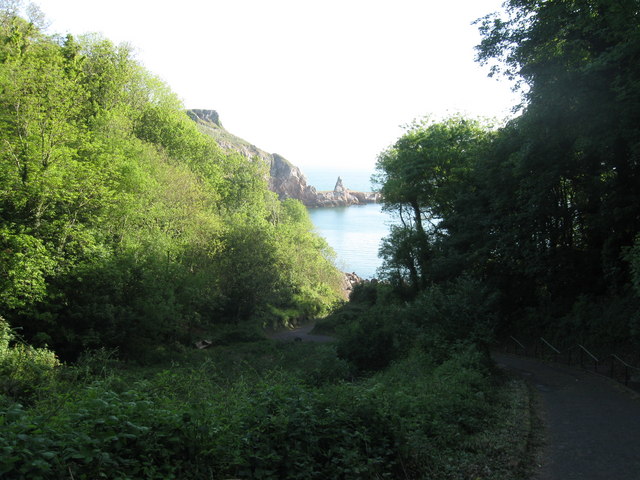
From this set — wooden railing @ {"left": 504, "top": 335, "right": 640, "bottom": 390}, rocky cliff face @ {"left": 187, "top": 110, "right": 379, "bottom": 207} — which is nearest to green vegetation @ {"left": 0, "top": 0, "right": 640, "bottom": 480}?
wooden railing @ {"left": 504, "top": 335, "right": 640, "bottom": 390}

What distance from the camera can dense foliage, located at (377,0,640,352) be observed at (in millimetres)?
16219

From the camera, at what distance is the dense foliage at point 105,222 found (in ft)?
62.8

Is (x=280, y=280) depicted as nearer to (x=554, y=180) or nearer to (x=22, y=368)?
(x=554, y=180)

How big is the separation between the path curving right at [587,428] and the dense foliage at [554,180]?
2628mm

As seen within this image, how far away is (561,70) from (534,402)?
12.3 meters

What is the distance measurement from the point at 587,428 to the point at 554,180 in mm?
13553

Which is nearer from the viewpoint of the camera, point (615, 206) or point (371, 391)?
point (371, 391)

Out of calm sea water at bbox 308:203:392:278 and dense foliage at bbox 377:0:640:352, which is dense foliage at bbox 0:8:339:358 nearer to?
dense foliage at bbox 377:0:640:352

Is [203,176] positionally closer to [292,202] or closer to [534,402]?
[292,202]

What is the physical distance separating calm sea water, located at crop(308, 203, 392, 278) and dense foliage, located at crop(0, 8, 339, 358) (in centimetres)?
2948

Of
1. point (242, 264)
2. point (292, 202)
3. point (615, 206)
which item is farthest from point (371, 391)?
point (292, 202)

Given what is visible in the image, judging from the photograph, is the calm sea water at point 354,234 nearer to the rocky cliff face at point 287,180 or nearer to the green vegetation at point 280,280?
the rocky cliff face at point 287,180

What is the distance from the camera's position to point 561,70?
56.5 feet

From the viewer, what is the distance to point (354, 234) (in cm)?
9181
